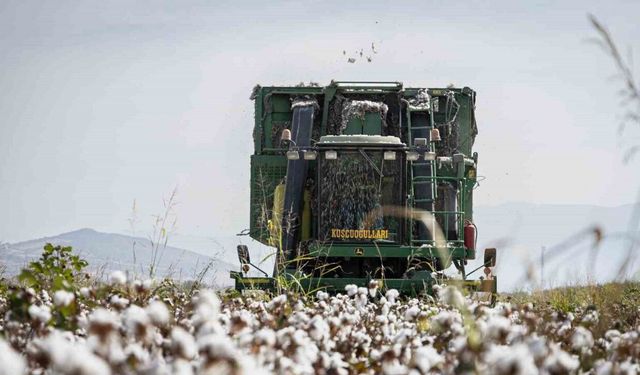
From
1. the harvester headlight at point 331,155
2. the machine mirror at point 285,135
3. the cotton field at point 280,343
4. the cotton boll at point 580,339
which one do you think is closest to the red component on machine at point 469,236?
the harvester headlight at point 331,155

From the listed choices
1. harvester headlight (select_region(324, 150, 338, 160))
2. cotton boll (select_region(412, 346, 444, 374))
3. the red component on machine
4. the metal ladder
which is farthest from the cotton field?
the red component on machine

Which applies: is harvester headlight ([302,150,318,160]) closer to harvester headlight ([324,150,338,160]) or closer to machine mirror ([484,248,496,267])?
harvester headlight ([324,150,338,160])

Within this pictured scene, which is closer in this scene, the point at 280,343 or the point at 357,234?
the point at 280,343

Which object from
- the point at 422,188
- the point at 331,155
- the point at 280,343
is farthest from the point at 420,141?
the point at 280,343

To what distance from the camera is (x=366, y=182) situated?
1656 centimetres

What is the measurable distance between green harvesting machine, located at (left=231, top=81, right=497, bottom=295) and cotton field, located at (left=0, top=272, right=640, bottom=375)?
793 centimetres

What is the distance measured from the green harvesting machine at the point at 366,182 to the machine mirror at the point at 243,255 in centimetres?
2

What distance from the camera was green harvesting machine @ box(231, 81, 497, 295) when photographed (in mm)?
16578

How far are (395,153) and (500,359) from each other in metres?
13.1

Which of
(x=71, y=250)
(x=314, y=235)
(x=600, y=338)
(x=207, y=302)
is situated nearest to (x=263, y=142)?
(x=314, y=235)

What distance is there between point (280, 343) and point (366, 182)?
11.5 meters

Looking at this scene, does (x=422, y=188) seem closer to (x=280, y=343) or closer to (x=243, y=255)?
(x=243, y=255)

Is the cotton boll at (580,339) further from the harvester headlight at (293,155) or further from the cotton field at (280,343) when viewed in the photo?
the harvester headlight at (293,155)

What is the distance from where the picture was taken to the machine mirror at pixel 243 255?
17297 millimetres
